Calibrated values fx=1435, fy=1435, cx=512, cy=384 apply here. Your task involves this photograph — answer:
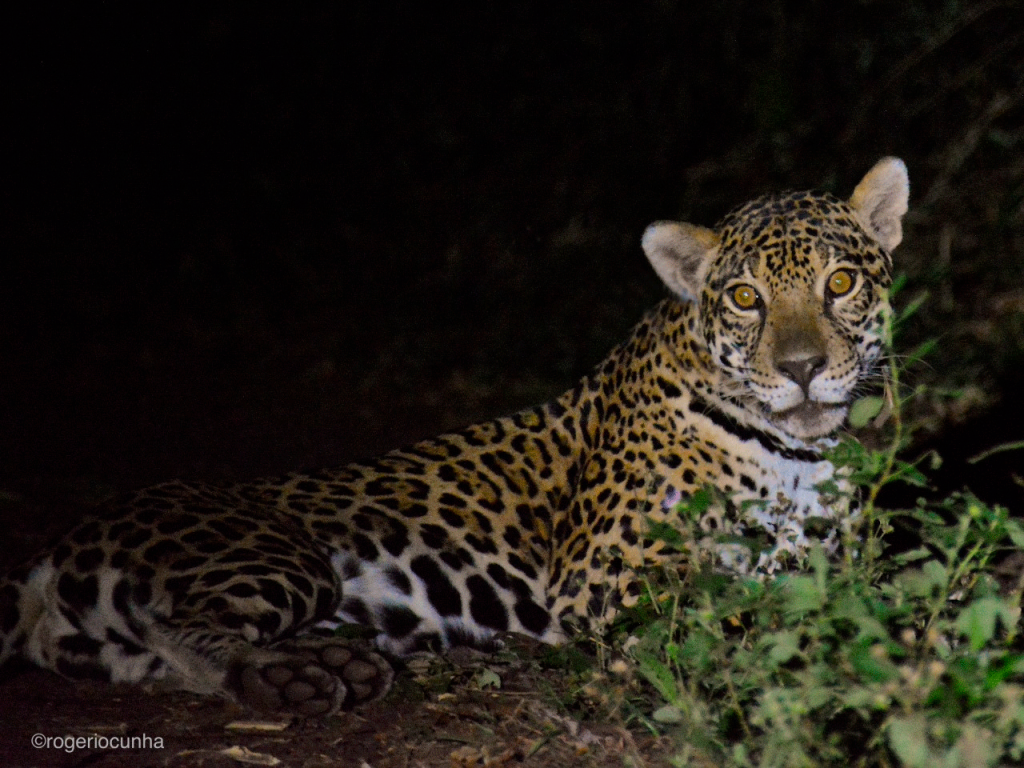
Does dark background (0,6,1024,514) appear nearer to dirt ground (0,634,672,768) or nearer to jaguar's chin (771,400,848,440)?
jaguar's chin (771,400,848,440)

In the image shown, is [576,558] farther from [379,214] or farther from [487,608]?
[379,214]

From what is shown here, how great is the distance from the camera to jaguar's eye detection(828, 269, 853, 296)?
569 cm

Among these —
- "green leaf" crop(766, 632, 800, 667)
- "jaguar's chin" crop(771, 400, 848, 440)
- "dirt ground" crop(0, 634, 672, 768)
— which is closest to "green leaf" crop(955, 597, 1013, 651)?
"green leaf" crop(766, 632, 800, 667)

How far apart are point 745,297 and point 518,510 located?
1451 mm

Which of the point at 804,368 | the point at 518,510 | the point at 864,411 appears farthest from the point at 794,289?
the point at 864,411

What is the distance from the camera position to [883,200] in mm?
6066

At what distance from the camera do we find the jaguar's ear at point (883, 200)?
5973 millimetres

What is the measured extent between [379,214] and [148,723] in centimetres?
1200

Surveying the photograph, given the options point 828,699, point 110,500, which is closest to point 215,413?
point 110,500

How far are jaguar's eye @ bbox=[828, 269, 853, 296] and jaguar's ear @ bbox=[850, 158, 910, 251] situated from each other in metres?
0.41

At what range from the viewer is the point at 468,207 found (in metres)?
Answer: 15.6

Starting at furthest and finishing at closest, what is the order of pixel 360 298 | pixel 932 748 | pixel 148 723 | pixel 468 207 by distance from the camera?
1. pixel 468 207
2. pixel 360 298
3. pixel 148 723
4. pixel 932 748

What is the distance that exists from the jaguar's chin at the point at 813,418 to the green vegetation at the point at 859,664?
109 centimetres

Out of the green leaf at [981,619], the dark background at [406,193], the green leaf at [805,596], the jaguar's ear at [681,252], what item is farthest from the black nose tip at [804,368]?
the dark background at [406,193]
